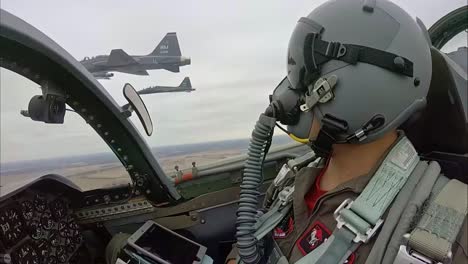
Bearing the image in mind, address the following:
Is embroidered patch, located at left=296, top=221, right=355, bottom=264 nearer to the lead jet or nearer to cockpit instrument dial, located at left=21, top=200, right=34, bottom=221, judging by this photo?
the lead jet

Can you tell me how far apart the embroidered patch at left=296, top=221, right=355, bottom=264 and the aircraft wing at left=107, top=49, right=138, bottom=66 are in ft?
3.49

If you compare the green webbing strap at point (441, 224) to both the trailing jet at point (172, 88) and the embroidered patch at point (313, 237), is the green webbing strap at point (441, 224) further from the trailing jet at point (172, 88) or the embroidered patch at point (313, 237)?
the trailing jet at point (172, 88)

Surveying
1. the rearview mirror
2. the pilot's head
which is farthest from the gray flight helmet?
the rearview mirror

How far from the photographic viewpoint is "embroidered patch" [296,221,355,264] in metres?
1.23

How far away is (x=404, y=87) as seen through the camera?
1195 mm

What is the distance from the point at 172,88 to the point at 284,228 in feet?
3.04

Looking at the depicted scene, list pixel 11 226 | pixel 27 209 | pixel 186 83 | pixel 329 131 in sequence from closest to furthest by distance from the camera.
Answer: pixel 329 131, pixel 11 226, pixel 27 209, pixel 186 83

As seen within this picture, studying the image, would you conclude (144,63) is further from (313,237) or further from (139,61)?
(313,237)

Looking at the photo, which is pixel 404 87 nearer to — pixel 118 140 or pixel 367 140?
pixel 367 140

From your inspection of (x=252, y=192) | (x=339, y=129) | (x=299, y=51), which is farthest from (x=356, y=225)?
(x=299, y=51)

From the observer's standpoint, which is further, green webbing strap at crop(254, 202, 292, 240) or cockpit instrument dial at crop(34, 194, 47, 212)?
cockpit instrument dial at crop(34, 194, 47, 212)

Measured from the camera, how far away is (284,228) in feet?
4.72

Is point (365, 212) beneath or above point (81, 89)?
beneath

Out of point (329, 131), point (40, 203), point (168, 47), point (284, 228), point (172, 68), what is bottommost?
point (284, 228)
